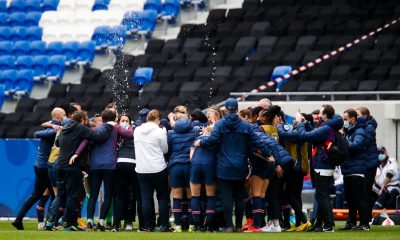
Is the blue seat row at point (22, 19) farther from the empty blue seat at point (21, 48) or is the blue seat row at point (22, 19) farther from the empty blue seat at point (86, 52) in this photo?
the empty blue seat at point (86, 52)

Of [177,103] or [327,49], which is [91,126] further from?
[327,49]

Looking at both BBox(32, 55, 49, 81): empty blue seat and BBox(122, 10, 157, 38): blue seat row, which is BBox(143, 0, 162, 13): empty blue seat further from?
BBox(32, 55, 49, 81): empty blue seat

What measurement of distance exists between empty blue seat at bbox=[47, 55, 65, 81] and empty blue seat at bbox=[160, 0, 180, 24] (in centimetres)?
301

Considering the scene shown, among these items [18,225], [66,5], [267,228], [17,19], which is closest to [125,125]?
[18,225]

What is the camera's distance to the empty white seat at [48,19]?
3684 cm

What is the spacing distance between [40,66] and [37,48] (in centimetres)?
104

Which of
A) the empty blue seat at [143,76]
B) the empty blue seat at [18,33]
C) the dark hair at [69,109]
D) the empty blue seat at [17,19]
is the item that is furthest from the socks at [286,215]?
the empty blue seat at [17,19]

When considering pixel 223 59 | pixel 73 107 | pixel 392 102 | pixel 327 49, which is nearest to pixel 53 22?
pixel 223 59

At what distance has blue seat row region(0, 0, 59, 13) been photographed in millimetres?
37656

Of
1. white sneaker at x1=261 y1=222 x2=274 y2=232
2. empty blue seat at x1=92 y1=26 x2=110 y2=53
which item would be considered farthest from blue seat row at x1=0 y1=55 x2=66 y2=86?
white sneaker at x1=261 y1=222 x2=274 y2=232

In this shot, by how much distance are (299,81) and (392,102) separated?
332 centimetres

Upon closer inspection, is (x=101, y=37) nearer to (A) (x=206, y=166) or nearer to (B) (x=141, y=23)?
(B) (x=141, y=23)

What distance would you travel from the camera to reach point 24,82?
34.5 metres

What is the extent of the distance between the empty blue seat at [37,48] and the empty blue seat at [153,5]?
3.01 m
